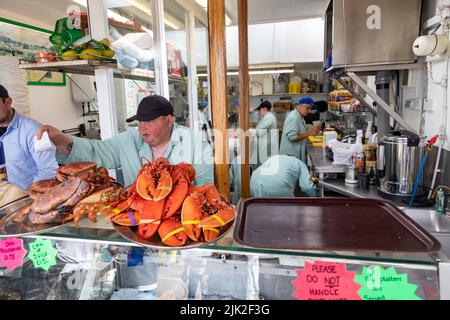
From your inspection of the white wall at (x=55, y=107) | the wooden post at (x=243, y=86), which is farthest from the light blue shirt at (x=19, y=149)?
the white wall at (x=55, y=107)

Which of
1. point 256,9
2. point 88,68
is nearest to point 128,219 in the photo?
point 88,68

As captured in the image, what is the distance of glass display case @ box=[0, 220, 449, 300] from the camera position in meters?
0.73

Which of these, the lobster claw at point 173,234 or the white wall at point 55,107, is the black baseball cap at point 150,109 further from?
the white wall at point 55,107

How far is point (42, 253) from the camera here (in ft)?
3.25

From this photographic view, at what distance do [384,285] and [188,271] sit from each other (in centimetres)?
56

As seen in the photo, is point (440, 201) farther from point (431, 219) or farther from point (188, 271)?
point (188, 271)

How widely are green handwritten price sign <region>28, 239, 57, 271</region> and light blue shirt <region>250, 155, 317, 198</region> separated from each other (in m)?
1.54

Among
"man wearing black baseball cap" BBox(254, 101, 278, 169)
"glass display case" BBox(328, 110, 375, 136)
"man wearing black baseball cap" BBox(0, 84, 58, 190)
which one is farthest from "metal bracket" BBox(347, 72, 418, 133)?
"man wearing black baseball cap" BBox(0, 84, 58, 190)

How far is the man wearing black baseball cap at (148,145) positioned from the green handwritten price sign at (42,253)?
62cm

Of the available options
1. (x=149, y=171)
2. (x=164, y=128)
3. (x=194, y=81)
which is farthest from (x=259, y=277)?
(x=194, y=81)

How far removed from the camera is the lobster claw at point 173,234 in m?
0.78

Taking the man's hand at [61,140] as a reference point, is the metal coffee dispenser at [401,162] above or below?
below

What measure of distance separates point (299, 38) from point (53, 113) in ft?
13.6

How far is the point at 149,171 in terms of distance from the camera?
3.02 feet
